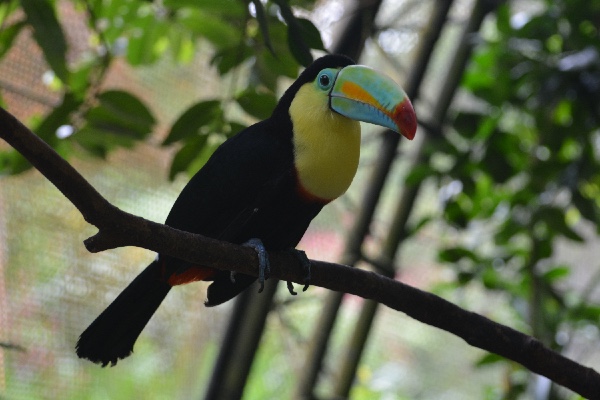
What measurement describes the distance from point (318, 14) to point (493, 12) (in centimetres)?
49

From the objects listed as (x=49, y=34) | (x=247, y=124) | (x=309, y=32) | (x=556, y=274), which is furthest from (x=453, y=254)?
(x=49, y=34)

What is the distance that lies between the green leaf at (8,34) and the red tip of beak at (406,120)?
2.20 ft

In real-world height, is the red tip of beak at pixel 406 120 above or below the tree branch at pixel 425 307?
above

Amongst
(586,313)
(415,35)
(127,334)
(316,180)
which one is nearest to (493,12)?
(415,35)

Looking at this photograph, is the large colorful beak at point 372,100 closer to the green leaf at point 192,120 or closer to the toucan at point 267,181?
the toucan at point 267,181

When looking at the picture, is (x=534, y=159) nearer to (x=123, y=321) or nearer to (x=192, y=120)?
(x=192, y=120)

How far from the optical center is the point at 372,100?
1070 mm

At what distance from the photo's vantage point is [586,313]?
1605 millimetres

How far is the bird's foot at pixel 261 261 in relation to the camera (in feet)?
3.30

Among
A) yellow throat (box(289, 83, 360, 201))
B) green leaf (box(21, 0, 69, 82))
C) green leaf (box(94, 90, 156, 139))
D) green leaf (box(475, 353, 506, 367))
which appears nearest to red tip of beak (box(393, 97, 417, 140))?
yellow throat (box(289, 83, 360, 201))

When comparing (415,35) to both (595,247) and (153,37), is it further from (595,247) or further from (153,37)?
(595,247)

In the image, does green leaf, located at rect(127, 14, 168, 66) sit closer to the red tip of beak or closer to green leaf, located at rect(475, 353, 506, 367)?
the red tip of beak

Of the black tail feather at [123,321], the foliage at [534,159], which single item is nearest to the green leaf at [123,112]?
the black tail feather at [123,321]

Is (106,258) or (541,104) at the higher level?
(541,104)
